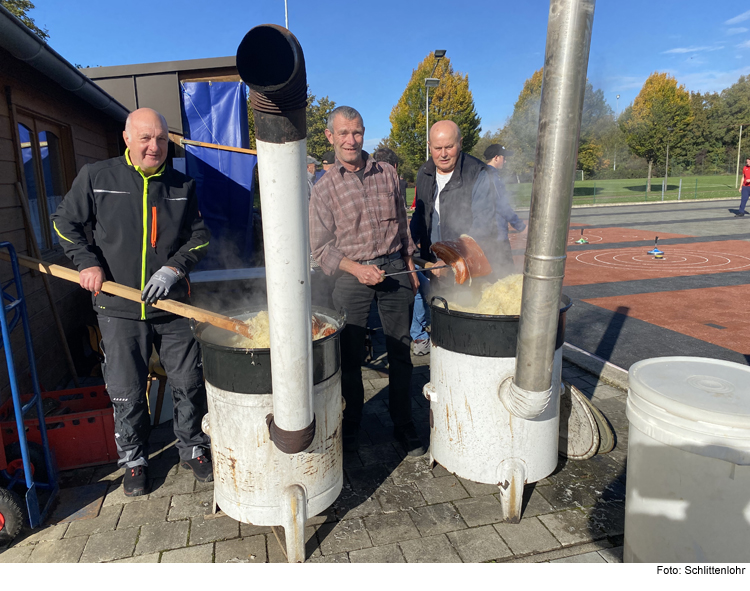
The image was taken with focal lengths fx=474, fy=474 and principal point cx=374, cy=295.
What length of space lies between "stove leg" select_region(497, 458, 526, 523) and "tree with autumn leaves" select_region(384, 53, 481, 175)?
3501 centimetres

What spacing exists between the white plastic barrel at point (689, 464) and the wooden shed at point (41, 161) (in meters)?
4.32

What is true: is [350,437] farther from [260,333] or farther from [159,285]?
[159,285]

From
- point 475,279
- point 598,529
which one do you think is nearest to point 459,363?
point 475,279

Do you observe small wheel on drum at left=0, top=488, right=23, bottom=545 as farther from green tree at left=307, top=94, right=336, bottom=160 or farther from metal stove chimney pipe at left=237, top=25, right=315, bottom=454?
green tree at left=307, top=94, right=336, bottom=160

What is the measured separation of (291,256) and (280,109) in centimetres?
54

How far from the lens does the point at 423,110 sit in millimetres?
38312

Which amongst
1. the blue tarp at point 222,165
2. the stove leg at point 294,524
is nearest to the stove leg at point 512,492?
the stove leg at point 294,524

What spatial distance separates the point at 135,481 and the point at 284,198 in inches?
97.1

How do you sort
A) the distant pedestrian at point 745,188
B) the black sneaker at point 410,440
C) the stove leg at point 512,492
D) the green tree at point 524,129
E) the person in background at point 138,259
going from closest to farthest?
the stove leg at point 512,492 → the person in background at point 138,259 → the black sneaker at point 410,440 → the green tree at point 524,129 → the distant pedestrian at point 745,188

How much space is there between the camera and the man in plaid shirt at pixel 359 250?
349cm

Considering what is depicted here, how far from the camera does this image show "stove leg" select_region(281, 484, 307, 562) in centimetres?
252

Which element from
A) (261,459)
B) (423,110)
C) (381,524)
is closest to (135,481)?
(261,459)

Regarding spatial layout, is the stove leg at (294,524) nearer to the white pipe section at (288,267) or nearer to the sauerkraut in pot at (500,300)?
the white pipe section at (288,267)

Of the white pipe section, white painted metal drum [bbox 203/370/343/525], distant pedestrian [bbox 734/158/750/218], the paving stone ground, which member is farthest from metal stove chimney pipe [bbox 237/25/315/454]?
distant pedestrian [bbox 734/158/750/218]
